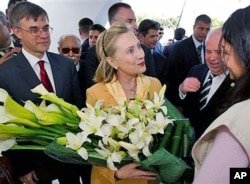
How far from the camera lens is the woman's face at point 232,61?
0.82 m

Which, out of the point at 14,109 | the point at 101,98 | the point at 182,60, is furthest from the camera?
the point at 182,60

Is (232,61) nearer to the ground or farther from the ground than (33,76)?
farther from the ground

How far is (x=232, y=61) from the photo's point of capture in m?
0.84

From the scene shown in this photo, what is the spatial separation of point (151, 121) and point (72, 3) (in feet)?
25.1

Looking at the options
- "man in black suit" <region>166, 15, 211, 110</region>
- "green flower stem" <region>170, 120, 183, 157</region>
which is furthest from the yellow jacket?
"man in black suit" <region>166, 15, 211, 110</region>

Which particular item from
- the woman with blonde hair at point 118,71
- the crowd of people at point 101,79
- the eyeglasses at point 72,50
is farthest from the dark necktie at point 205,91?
the eyeglasses at point 72,50

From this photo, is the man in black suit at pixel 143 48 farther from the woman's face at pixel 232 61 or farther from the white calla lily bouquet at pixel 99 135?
the woman's face at pixel 232 61

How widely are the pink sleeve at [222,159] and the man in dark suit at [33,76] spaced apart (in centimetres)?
109

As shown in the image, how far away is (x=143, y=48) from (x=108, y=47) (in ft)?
1.98

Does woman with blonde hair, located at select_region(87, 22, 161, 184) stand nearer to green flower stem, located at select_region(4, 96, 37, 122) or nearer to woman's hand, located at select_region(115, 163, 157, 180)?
woman's hand, located at select_region(115, 163, 157, 180)

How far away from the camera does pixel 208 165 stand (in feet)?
2.46

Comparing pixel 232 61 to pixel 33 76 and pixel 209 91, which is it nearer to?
pixel 209 91

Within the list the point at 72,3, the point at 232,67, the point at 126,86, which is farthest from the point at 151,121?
the point at 72,3

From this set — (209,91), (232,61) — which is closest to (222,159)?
(232,61)
